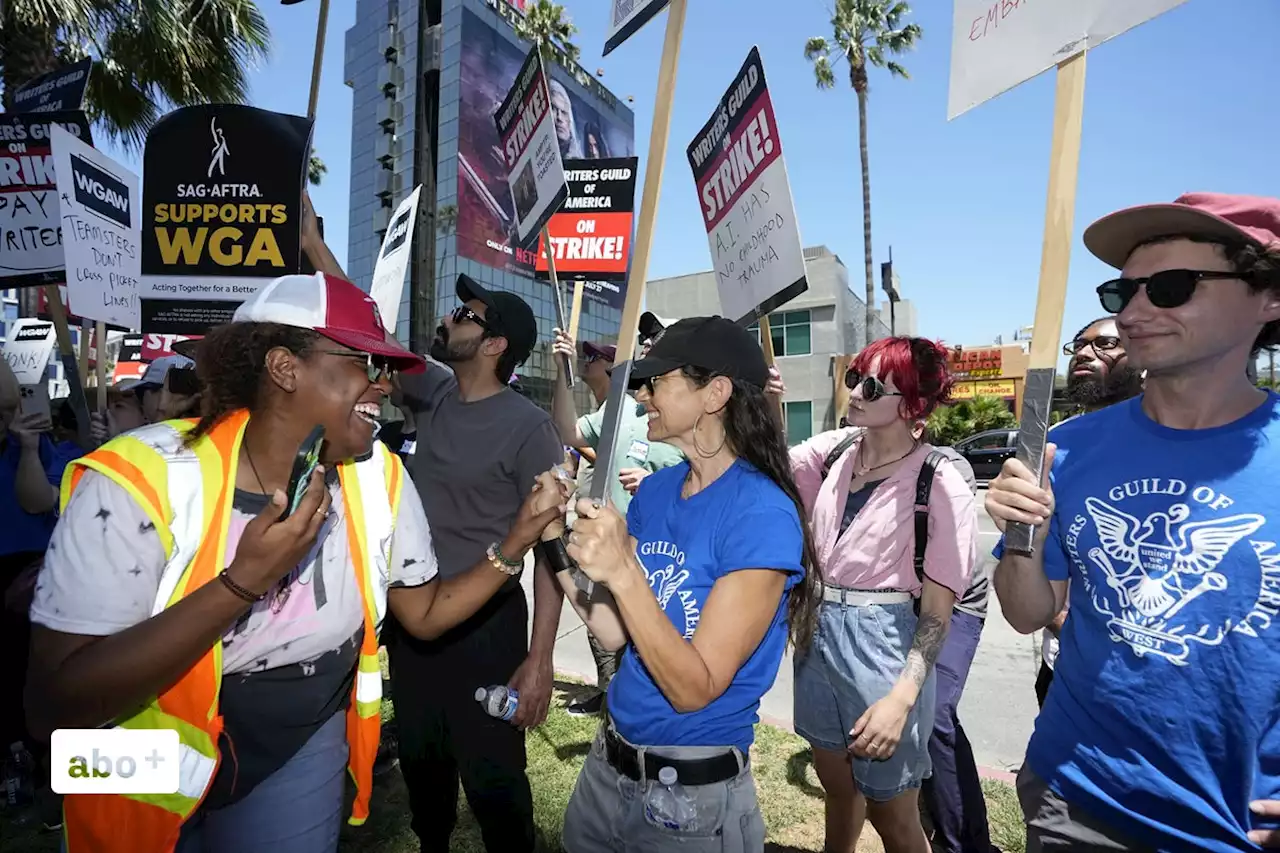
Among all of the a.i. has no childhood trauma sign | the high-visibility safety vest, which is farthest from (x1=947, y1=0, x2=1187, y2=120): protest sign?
the a.i. has no childhood trauma sign

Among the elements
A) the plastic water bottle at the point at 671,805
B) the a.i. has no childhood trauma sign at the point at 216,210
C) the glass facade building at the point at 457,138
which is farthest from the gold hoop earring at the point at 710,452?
the glass facade building at the point at 457,138

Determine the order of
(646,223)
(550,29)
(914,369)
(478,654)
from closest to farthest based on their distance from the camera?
(646,223)
(478,654)
(914,369)
(550,29)

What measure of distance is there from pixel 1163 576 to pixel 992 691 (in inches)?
157

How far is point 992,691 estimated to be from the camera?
16.4 feet

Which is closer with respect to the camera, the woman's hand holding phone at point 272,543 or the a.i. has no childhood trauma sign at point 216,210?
the woman's hand holding phone at point 272,543

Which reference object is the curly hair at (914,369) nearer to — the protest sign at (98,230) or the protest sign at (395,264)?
the protest sign at (395,264)

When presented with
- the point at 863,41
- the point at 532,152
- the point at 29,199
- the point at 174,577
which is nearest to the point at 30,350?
the point at 29,199

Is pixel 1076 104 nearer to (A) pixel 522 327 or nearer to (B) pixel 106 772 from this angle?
(A) pixel 522 327

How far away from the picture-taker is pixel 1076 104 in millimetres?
1433

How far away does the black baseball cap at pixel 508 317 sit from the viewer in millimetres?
3000

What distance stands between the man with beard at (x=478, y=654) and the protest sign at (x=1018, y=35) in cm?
185

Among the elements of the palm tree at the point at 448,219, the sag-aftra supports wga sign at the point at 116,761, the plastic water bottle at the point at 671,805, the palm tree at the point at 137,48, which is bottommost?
the plastic water bottle at the point at 671,805

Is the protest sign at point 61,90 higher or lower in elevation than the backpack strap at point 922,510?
higher

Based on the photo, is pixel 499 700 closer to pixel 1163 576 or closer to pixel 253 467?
pixel 253 467
